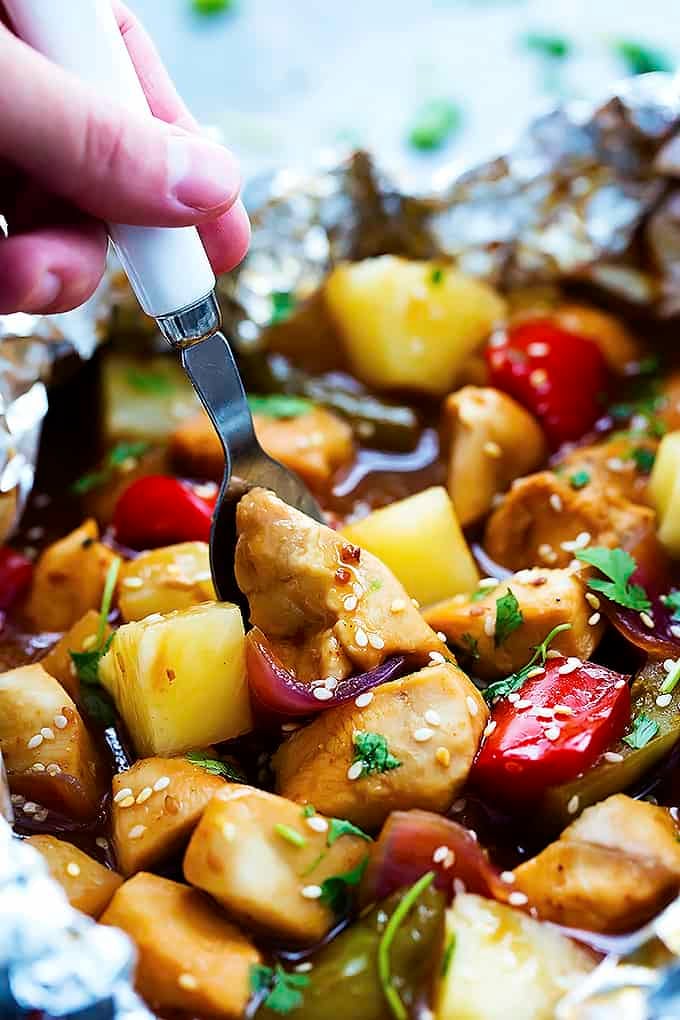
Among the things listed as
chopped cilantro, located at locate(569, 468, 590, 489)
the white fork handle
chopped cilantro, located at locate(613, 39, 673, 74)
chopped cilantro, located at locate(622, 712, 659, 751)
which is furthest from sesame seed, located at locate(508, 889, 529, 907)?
chopped cilantro, located at locate(613, 39, 673, 74)

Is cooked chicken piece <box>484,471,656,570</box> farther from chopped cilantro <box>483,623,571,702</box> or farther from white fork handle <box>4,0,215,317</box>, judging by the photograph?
white fork handle <box>4,0,215,317</box>

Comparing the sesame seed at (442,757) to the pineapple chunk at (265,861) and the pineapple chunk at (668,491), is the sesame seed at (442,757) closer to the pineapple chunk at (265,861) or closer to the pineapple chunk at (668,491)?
the pineapple chunk at (265,861)

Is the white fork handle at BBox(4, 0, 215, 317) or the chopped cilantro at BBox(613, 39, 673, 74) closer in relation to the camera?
the white fork handle at BBox(4, 0, 215, 317)

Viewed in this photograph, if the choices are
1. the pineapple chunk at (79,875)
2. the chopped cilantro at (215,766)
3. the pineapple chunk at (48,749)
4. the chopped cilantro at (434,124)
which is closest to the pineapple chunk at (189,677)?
the chopped cilantro at (215,766)

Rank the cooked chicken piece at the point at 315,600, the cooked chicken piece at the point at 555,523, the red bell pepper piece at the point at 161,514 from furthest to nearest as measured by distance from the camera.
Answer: the red bell pepper piece at the point at 161,514, the cooked chicken piece at the point at 555,523, the cooked chicken piece at the point at 315,600

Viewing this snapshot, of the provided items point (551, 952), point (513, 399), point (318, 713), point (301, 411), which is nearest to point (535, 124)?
point (513, 399)

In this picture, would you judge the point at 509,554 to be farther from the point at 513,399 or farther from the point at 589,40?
the point at 589,40
